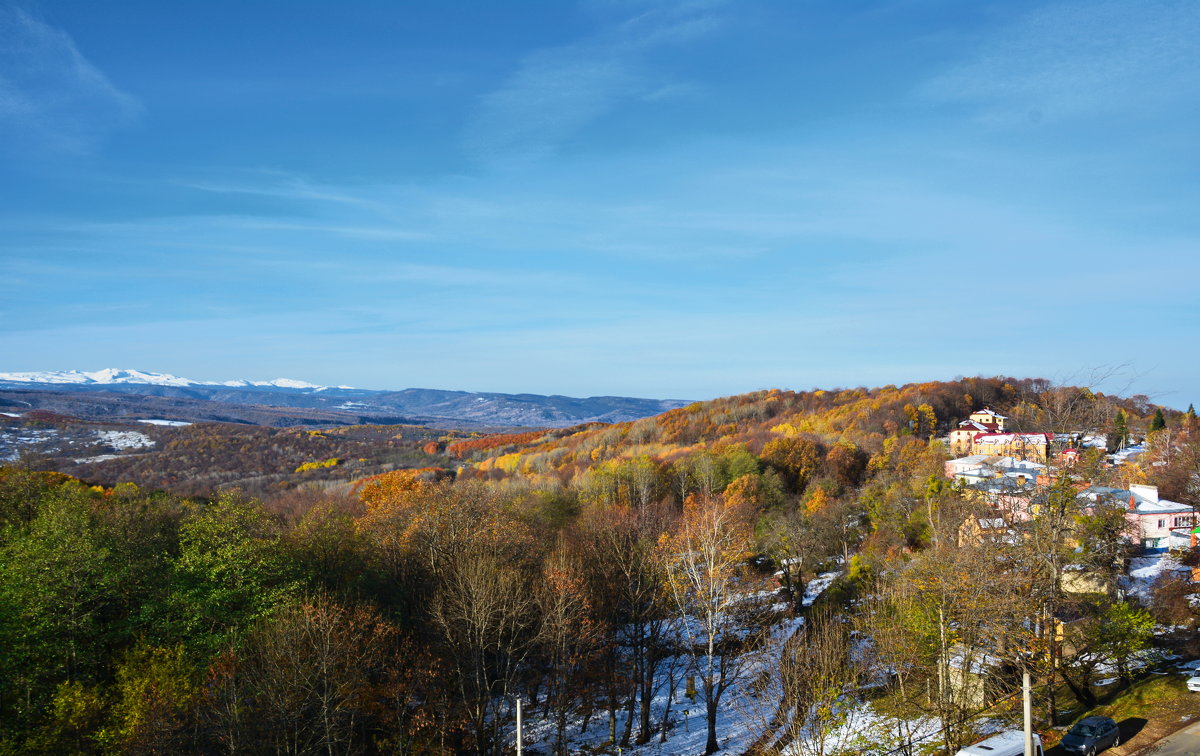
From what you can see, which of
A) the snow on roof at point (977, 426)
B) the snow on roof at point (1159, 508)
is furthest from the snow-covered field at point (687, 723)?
the snow on roof at point (977, 426)

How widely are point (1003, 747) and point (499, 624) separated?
22402mm

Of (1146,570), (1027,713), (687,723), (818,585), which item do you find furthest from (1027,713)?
(1146,570)

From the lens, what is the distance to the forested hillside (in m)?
25.0

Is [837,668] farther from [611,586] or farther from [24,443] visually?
[24,443]

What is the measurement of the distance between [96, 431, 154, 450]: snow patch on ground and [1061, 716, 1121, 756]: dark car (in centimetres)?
19989

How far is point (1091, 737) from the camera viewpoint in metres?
23.7

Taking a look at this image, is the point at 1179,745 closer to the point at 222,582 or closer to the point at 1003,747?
the point at 1003,747

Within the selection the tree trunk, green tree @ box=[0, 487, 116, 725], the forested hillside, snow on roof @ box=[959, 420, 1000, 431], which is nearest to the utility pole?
the forested hillside

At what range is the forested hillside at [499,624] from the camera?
82.1ft

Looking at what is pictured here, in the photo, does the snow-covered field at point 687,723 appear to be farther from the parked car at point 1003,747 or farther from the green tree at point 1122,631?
the green tree at point 1122,631

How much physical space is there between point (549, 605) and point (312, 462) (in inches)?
6097

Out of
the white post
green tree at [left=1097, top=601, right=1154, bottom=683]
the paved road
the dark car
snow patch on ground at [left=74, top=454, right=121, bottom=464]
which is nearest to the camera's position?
the white post

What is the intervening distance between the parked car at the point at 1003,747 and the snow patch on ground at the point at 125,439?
198 metres

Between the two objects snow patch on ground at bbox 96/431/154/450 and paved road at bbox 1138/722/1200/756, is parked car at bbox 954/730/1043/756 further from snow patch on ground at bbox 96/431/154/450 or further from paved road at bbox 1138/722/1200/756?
snow patch on ground at bbox 96/431/154/450
